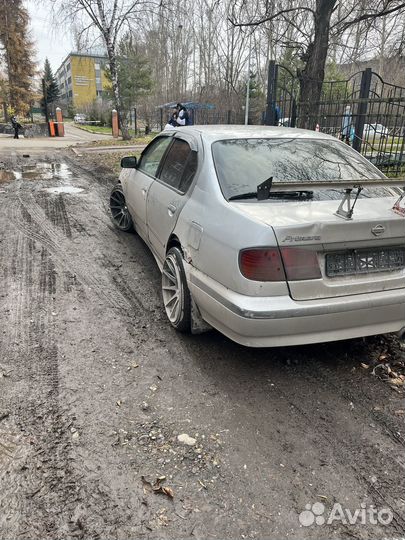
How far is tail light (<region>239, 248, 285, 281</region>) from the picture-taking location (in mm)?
2510

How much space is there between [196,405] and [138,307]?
149cm

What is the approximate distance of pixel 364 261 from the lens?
2.69 m

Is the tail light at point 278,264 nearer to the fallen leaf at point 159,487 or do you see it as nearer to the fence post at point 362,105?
the fallen leaf at point 159,487

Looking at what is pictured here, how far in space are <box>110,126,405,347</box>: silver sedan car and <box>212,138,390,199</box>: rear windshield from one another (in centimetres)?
1

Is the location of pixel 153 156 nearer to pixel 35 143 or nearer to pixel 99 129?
pixel 35 143

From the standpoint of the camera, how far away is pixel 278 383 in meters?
2.91

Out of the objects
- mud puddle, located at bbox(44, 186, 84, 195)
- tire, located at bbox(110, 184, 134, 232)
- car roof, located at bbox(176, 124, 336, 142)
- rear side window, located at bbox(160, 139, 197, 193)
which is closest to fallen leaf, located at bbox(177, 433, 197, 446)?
rear side window, located at bbox(160, 139, 197, 193)

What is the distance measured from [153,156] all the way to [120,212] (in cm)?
162

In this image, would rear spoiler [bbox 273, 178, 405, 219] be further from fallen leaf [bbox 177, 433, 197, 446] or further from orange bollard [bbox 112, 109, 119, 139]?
orange bollard [bbox 112, 109, 119, 139]

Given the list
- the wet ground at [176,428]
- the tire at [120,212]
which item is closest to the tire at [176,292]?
the wet ground at [176,428]

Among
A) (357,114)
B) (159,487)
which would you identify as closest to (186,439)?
(159,487)

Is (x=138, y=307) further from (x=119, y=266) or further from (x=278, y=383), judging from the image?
(x=278, y=383)

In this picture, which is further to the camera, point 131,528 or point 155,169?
point 155,169

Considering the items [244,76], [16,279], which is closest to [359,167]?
[16,279]
